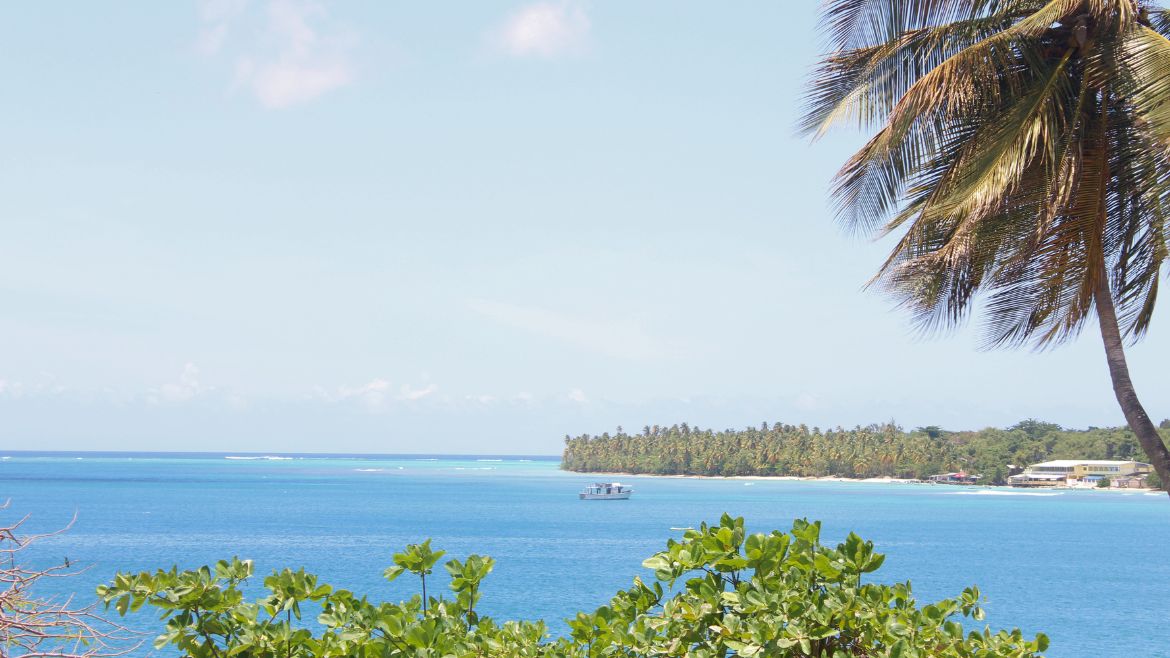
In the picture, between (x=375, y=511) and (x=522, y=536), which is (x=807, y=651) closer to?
(x=522, y=536)

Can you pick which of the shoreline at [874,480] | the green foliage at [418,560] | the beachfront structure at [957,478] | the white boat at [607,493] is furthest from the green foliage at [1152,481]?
the green foliage at [418,560]

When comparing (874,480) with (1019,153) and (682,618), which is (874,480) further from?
(682,618)

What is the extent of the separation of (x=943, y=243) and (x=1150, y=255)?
6.06ft

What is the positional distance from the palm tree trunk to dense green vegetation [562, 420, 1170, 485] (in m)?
153

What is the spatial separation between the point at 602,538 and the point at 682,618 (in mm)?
67635

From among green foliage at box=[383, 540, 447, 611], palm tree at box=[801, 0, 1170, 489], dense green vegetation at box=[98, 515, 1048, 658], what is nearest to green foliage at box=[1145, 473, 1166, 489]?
palm tree at box=[801, 0, 1170, 489]

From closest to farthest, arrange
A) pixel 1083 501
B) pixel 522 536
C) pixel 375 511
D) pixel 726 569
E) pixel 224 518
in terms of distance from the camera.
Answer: pixel 726 569 → pixel 522 536 → pixel 224 518 → pixel 375 511 → pixel 1083 501

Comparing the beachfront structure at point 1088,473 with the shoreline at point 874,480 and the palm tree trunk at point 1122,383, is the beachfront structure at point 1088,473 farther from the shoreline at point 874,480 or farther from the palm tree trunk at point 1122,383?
the palm tree trunk at point 1122,383

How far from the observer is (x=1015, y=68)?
8586mm

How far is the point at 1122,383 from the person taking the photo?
26.3 ft

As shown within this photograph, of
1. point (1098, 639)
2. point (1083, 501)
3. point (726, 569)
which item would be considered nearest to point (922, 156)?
point (726, 569)

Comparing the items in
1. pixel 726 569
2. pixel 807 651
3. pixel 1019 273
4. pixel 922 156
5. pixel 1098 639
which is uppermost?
pixel 922 156

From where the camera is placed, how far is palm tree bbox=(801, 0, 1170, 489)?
7887mm

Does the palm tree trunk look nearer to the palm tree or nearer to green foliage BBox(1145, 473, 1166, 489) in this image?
the palm tree
